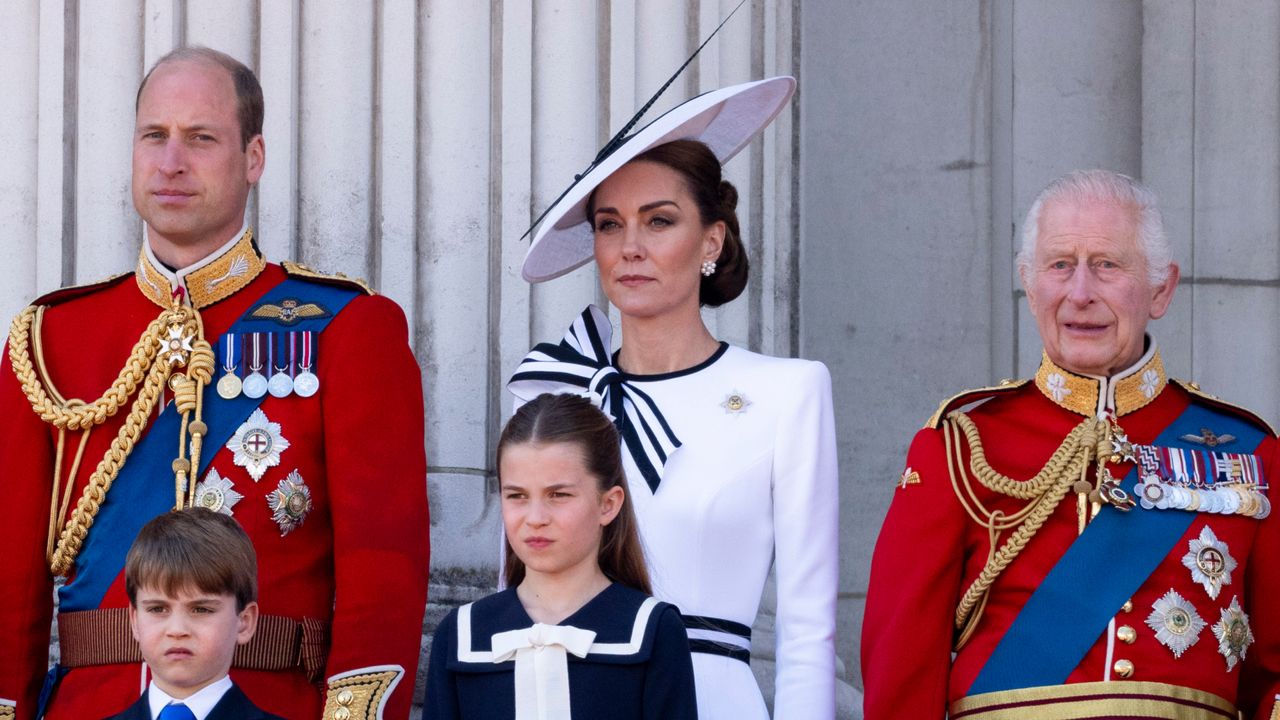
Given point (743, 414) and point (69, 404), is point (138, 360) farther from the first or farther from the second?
point (743, 414)

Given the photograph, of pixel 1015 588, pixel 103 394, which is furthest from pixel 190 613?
pixel 1015 588

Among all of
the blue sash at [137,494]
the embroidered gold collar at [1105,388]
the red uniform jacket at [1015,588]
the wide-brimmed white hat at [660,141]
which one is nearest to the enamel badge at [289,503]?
the blue sash at [137,494]

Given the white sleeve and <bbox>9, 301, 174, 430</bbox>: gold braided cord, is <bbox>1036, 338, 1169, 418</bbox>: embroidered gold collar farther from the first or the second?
<bbox>9, 301, 174, 430</bbox>: gold braided cord

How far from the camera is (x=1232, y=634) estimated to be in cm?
421

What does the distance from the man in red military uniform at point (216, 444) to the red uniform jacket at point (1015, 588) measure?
33.9 inches

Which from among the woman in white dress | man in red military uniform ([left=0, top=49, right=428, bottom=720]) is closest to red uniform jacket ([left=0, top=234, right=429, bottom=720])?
man in red military uniform ([left=0, top=49, right=428, bottom=720])

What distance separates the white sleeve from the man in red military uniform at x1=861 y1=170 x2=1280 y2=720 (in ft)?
0.31

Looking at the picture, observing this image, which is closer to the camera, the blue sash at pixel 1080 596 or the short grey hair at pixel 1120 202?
the blue sash at pixel 1080 596

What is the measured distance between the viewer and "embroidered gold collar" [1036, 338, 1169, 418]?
440cm

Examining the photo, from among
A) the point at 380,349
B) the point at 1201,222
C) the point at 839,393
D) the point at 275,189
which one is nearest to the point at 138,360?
the point at 380,349

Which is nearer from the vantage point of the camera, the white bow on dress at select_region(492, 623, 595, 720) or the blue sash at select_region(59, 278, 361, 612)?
the white bow on dress at select_region(492, 623, 595, 720)

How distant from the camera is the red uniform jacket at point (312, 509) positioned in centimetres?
427

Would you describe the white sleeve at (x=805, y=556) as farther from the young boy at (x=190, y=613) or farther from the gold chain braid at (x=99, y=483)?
the gold chain braid at (x=99, y=483)

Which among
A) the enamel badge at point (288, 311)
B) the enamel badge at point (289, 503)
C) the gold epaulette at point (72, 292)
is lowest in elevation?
the enamel badge at point (289, 503)
